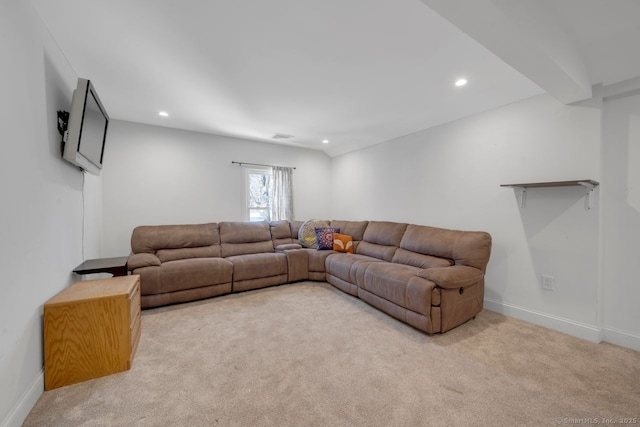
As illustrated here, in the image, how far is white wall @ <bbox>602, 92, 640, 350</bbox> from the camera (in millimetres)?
2166

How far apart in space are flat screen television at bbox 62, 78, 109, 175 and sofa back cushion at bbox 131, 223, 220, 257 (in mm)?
1344

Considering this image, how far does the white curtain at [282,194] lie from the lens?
490 cm

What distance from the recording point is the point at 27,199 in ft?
4.98

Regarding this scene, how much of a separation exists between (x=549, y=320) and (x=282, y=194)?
4.12 metres

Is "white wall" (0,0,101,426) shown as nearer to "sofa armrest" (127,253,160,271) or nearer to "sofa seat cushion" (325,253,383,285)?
"sofa armrest" (127,253,160,271)

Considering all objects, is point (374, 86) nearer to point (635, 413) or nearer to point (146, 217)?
point (635, 413)

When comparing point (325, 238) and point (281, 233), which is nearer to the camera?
point (325, 238)

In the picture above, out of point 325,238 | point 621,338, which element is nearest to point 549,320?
point 621,338

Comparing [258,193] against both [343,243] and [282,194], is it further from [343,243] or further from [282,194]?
[343,243]

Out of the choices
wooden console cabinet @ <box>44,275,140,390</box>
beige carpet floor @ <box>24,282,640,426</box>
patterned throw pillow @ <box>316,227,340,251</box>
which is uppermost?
patterned throw pillow @ <box>316,227,340,251</box>

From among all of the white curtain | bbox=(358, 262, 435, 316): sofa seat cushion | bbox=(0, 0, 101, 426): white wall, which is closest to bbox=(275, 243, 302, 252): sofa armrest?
the white curtain

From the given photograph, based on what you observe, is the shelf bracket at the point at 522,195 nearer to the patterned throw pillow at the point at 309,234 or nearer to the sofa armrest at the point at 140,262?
the patterned throw pillow at the point at 309,234

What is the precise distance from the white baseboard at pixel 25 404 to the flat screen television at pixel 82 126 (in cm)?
152

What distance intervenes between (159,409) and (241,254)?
2.59m
